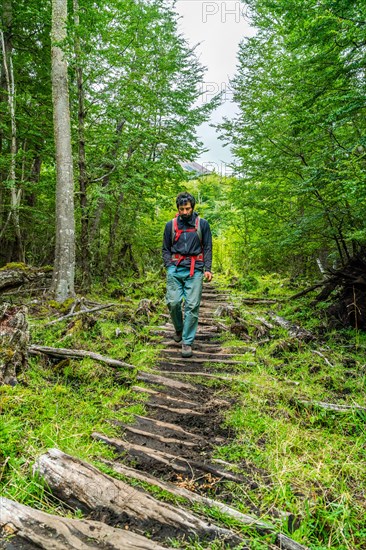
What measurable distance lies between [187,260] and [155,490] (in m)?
3.47

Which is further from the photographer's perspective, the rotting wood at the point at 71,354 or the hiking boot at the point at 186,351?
the hiking boot at the point at 186,351

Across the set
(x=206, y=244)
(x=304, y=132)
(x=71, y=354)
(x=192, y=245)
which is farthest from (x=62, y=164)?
(x=304, y=132)

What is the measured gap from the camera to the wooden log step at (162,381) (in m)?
3.82

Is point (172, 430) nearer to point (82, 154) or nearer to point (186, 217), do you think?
point (186, 217)

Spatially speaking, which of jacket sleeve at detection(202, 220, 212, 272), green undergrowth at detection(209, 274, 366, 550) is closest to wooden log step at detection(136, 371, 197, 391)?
green undergrowth at detection(209, 274, 366, 550)

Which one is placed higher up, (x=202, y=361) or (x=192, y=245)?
(x=192, y=245)

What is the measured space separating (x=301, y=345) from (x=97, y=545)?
13.4ft

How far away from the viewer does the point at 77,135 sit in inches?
336

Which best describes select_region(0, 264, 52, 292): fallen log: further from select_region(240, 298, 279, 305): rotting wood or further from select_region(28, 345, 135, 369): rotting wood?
select_region(240, 298, 279, 305): rotting wood

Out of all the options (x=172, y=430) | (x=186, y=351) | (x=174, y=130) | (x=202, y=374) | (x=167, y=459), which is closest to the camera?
(x=167, y=459)

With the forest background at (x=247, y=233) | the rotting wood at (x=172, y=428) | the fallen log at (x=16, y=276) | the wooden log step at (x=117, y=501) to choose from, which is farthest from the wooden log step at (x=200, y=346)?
the fallen log at (x=16, y=276)

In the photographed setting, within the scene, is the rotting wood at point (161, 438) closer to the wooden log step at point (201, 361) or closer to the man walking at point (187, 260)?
the wooden log step at point (201, 361)

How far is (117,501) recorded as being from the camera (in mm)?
1890

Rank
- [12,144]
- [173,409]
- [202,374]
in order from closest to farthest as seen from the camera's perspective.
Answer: [173,409] → [202,374] → [12,144]
